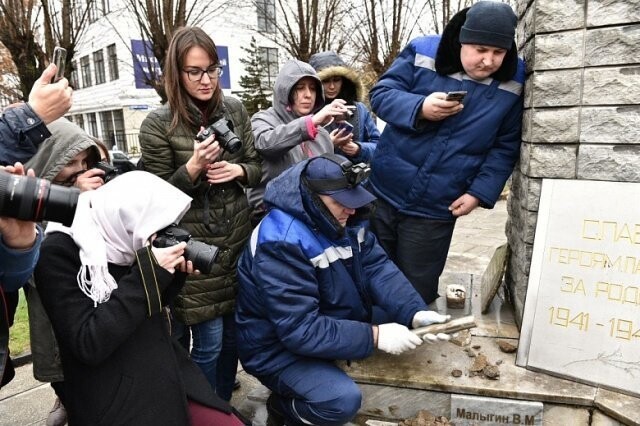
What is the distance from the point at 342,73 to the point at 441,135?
1219 mm

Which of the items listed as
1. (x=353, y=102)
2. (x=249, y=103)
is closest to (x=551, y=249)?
(x=353, y=102)

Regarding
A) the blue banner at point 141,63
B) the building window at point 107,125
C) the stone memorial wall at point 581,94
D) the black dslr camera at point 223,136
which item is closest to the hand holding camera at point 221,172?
the black dslr camera at point 223,136

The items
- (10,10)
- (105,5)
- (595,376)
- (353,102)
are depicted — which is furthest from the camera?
(105,5)

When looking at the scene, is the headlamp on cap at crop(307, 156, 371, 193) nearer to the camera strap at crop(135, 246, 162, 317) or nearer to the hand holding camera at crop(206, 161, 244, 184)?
the hand holding camera at crop(206, 161, 244, 184)

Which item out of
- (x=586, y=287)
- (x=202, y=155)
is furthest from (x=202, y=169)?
(x=586, y=287)

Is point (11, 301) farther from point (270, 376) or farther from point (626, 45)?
point (626, 45)

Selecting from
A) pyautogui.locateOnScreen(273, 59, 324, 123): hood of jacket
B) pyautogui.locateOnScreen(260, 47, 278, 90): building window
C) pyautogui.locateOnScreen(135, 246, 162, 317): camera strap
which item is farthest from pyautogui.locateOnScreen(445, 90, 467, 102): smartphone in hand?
pyautogui.locateOnScreen(260, 47, 278, 90): building window

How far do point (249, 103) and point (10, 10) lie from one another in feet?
17.4

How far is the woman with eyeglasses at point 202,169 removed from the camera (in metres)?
2.47

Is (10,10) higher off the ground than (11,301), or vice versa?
(10,10)

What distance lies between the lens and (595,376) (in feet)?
7.82

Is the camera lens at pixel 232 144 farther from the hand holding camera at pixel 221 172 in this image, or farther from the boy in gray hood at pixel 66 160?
the boy in gray hood at pixel 66 160

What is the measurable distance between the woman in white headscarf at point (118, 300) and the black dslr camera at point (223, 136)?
0.53 meters

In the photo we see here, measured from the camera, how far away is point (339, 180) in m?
2.29
